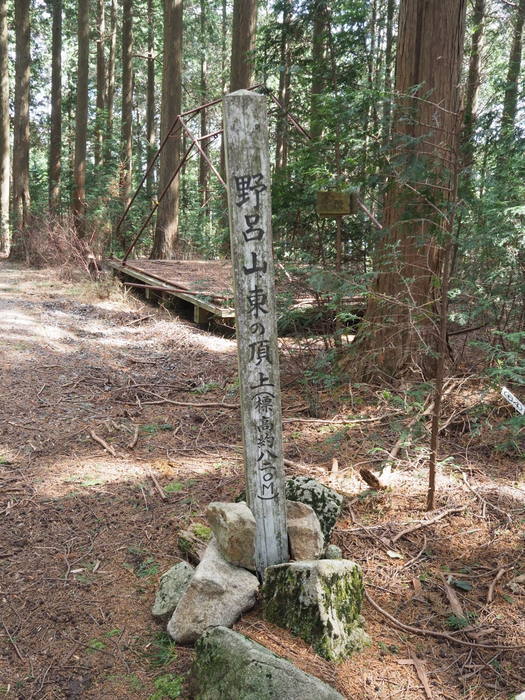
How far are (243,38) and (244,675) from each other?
11.6m

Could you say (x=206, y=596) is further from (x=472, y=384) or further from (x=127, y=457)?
(x=472, y=384)

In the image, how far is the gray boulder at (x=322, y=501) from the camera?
3.40 meters

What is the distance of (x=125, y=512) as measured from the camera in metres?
3.84

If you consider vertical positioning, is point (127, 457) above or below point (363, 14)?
below

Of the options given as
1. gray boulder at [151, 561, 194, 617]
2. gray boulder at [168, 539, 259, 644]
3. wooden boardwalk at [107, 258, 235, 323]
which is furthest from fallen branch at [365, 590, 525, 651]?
wooden boardwalk at [107, 258, 235, 323]

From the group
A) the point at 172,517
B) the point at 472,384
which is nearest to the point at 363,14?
the point at 472,384

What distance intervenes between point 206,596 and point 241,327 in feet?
4.28

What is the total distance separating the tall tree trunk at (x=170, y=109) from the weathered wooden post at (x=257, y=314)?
10158mm

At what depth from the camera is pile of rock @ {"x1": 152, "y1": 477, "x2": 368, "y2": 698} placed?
2609mm

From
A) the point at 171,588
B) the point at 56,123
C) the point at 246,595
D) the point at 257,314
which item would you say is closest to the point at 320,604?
the point at 246,595

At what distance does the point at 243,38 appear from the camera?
36.8ft

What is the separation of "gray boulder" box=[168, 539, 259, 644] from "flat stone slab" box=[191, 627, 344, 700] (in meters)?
0.28

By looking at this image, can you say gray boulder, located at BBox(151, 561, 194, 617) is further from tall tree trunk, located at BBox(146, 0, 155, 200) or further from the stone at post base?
tall tree trunk, located at BBox(146, 0, 155, 200)

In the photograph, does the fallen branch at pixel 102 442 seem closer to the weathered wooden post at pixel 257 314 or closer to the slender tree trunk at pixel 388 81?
the weathered wooden post at pixel 257 314
